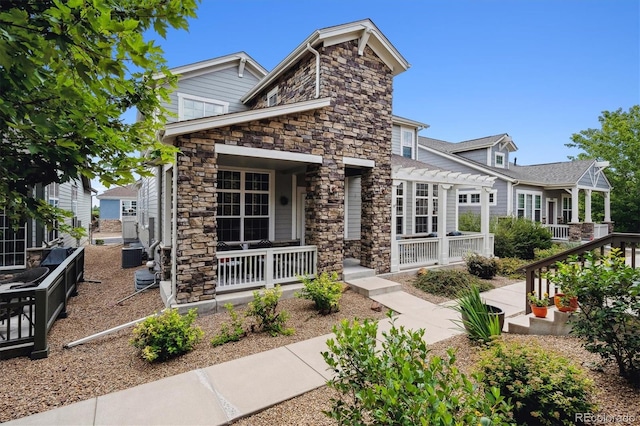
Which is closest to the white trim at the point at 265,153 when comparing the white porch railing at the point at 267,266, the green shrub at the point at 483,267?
the white porch railing at the point at 267,266

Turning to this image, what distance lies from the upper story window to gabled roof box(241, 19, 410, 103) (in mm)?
2569

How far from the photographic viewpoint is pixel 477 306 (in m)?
4.60

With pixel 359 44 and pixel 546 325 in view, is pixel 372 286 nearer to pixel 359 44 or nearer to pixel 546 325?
pixel 546 325

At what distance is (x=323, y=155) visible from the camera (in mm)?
7727

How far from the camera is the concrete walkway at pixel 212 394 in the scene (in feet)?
9.67

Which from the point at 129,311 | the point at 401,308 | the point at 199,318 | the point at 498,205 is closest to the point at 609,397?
the point at 401,308

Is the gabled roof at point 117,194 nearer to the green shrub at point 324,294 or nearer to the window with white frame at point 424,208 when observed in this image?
the window with white frame at point 424,208

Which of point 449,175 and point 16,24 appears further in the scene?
point 449,175

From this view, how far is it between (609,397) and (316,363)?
3.20m

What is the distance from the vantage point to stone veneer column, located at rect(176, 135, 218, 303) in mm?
5855

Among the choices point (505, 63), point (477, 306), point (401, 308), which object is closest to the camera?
A: point (477, 306)

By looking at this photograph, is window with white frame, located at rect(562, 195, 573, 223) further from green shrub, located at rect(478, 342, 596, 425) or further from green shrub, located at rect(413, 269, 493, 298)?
green shrub, located at rect(478, 342, 596, 425)

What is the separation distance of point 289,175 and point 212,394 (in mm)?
7391

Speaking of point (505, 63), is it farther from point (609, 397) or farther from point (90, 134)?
point (90, 134)
